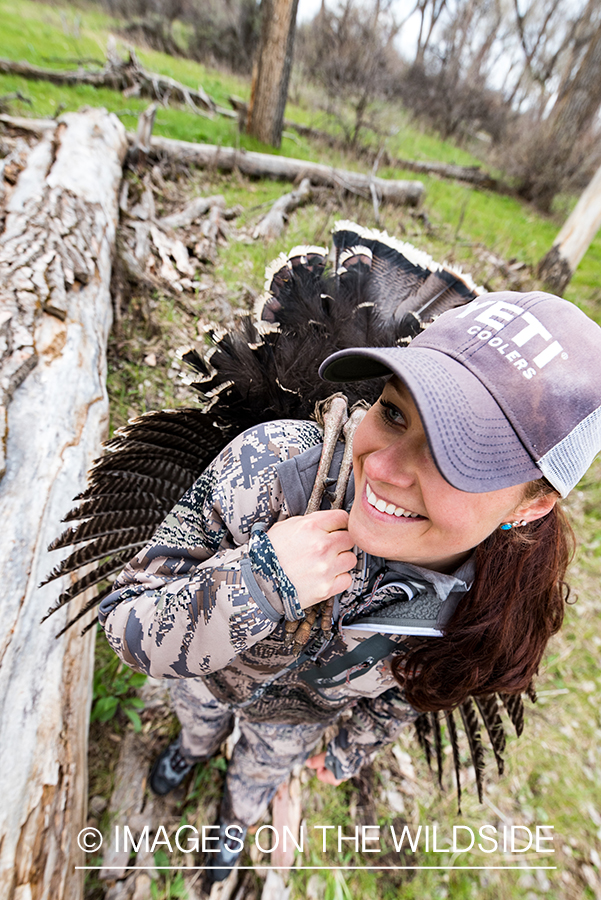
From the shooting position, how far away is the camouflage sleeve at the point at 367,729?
1.73 m

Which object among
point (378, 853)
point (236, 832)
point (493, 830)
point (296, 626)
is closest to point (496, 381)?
point (296, 626)

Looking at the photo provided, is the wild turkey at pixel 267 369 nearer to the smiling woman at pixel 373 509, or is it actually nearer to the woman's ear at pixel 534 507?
the smiling woman at pixel 373 509

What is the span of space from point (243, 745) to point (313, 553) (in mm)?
1576

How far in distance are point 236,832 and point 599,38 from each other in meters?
19.4

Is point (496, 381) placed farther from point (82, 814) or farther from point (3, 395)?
point (82, 814)

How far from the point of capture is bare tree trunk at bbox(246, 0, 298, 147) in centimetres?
638

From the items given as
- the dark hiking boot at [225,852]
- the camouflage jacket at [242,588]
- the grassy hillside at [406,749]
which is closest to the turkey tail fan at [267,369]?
the camouflage jacket at [242,588]

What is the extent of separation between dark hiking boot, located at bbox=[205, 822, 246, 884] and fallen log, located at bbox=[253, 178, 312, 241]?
16.8ft

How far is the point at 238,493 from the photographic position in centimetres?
119

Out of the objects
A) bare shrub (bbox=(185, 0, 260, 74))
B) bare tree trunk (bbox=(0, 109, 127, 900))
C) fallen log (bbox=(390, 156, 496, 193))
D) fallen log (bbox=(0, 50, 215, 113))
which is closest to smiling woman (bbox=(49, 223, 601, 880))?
bare tree trunk (bbox=(0, 109, 127, 900))

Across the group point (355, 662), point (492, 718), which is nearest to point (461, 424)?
point (355, 662)

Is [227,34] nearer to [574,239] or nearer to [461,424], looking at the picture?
[574,239]

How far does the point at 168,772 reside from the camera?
6.93ft

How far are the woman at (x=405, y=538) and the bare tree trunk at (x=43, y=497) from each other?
0.56 meters
